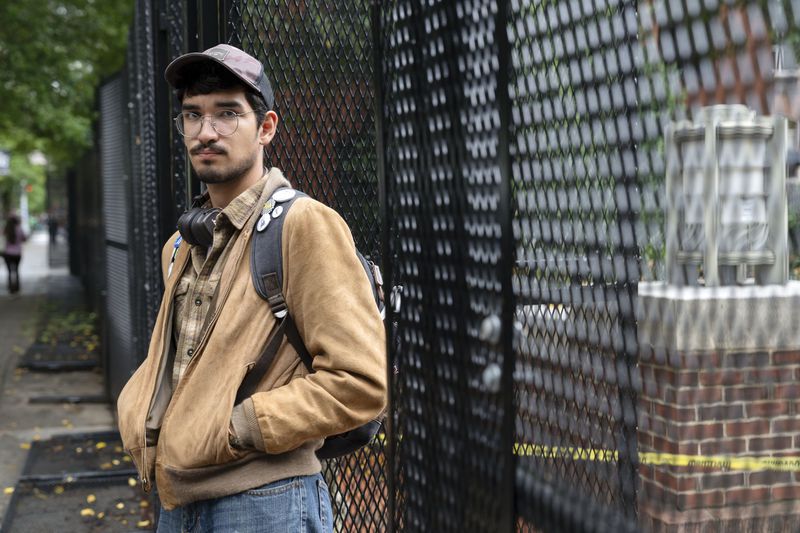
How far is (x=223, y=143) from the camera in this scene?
2.47 metres

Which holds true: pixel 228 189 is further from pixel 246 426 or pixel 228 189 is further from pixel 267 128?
pixel 246 426

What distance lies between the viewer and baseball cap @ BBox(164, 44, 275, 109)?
7.92 feet

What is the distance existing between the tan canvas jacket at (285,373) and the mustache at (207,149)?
26 cm

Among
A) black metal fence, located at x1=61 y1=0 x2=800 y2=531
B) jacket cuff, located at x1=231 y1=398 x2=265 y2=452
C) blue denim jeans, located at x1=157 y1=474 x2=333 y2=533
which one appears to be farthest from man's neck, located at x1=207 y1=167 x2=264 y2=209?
black metal fence, located at x1=61 y1=0 x2=800 y2=531

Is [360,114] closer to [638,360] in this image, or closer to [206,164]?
[206,164]

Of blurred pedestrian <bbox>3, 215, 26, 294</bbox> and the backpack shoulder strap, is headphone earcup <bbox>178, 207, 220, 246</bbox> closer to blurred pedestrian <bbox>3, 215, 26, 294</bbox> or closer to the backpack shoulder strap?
the backpack shoulder strap

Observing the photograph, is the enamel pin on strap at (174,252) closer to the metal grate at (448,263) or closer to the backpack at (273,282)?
the backpack at (273,282)

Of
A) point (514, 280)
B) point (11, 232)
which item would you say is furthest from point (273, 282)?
point (11, 232)

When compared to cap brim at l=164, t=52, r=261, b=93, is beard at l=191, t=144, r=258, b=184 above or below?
below

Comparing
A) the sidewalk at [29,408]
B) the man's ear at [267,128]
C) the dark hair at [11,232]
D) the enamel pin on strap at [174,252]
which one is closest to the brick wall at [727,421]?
the man's ear at [267,128]

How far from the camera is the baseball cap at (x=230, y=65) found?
7.92 feet

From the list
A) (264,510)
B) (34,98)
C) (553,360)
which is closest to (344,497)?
(264,510)

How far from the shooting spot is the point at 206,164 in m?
2.50

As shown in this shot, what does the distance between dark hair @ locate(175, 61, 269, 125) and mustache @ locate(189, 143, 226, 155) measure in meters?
0.13
